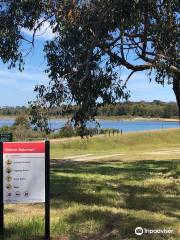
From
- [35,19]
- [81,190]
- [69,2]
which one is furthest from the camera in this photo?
[35,19]

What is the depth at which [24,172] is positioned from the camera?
7.47m

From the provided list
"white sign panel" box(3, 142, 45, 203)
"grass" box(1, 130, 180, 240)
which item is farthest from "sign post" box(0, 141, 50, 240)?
"grass" box(1, 130, 180, 240)

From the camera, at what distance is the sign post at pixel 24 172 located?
7.44 metres

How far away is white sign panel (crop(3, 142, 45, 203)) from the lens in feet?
24.4

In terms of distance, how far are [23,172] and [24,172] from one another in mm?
13

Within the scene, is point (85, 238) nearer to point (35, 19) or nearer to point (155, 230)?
point (155, 230)

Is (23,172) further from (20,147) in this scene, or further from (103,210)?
(103,210)

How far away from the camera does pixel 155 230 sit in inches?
311

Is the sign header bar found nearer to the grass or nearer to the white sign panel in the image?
the white sign panel

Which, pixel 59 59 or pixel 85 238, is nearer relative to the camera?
pixel 85 238

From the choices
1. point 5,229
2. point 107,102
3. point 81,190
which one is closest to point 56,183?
point 81,190

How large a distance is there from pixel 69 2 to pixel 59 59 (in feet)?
5.05

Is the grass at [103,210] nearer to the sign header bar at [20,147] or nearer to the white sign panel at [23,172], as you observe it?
the white sign panel at [23,172]

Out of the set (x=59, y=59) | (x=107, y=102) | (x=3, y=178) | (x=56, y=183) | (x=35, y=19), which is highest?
(x=35, y=19)
